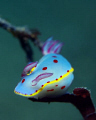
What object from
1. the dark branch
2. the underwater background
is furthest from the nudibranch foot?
the underwater background

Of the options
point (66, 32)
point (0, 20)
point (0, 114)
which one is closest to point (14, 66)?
point (0, 114)

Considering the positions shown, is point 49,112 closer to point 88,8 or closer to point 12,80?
point 12,80

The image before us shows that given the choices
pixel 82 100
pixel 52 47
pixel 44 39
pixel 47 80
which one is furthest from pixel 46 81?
pixel 44 39

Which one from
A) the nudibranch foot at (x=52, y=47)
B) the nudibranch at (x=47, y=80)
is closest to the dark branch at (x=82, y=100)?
the nudibranch at (x=47, y=80)

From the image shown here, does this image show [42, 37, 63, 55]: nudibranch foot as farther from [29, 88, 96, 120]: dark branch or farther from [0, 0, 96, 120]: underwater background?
[0, 0, 96, 120]: underwater background

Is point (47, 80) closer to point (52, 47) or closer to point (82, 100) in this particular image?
point (82, 100)

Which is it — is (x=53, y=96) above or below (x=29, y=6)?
below
